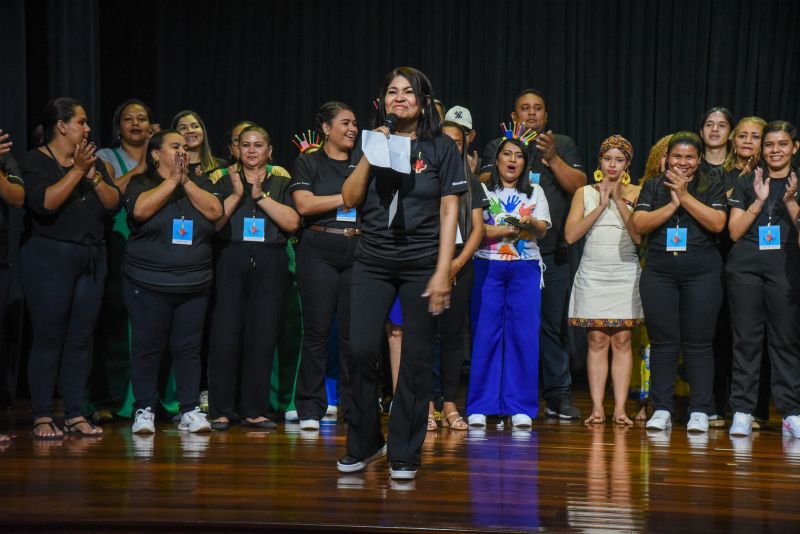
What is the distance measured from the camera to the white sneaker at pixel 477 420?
515cm

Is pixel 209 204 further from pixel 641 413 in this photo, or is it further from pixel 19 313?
pixel 641 413

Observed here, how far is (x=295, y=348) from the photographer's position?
5582mm

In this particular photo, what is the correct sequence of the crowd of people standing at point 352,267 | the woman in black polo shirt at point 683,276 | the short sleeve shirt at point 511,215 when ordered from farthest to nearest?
the short sleeve shirt at point 511,215, the woman in black polo shirt at point 683,276, the crowd of people standing at point 352,267

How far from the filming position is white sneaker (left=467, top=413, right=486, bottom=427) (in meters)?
5.15

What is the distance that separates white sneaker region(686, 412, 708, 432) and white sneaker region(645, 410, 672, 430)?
0.37ft

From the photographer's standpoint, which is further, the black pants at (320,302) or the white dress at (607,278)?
the white dress at (607,278)

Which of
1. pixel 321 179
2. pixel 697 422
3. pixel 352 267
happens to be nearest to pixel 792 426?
pixel 697 422

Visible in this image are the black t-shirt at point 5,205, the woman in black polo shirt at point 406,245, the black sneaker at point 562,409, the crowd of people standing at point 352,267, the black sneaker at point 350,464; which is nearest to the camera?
the woman in black polo shirt at point 406,245

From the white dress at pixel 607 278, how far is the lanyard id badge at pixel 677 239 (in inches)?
11.0

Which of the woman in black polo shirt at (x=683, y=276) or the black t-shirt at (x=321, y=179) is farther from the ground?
the black t-shirt at (x=321, y=179)

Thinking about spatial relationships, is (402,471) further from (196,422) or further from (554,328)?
(554,328)

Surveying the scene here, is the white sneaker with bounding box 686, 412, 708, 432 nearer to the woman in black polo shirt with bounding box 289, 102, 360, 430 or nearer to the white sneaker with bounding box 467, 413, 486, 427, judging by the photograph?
the white sneaker with bounding box 467, 413, 486, 427

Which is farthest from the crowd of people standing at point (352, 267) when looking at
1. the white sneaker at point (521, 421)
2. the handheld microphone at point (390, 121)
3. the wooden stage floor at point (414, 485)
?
the handheld microphone at point (390, 121)

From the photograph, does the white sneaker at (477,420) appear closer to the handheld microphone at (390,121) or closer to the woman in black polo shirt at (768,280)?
the woman in black polo shirt at (768,280)
